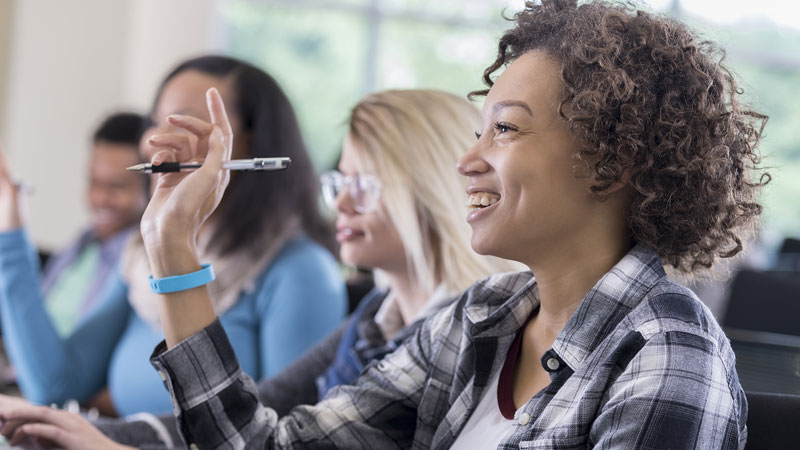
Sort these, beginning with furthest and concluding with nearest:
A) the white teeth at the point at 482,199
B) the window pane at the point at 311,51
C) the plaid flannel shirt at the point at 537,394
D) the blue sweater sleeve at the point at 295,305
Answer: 1. the window pane at the point at 311,51
2. the blue sweater sleeve at the point at 295,305
3. the white teeth at the point at 482,199
4. the plaid flannel shirt at the point at 537,394

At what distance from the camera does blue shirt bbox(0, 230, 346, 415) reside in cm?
198

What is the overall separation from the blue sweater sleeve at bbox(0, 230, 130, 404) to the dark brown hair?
38 centimetres

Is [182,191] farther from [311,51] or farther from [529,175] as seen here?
[311,51]

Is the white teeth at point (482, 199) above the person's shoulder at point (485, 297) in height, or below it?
above

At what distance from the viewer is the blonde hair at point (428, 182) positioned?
171 cm

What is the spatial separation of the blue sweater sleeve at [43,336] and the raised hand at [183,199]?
1.06 m

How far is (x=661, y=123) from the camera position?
102cm

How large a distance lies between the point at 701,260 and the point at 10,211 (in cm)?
165

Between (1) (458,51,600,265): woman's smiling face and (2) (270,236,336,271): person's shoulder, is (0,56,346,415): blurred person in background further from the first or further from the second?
(1) (458,51,600,265): woman's smiling face

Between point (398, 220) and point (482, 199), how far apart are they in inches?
23.7

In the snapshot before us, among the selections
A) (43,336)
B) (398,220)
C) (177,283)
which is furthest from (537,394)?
(43,336)

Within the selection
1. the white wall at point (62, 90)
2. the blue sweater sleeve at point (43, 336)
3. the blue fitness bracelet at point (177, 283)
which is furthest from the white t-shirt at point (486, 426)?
the white wall at point (62, 90)

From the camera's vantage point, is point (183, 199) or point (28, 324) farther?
point (28, 324)

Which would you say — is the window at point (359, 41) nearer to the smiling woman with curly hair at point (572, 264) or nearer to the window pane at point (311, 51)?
the window pane at point (311, 51)
